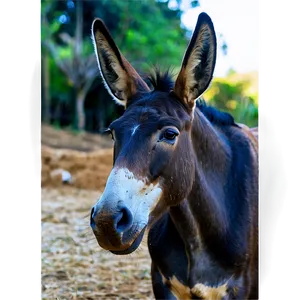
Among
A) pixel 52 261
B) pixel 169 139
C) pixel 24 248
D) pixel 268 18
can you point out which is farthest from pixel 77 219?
pixel 268 18

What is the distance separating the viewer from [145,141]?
2.41 m

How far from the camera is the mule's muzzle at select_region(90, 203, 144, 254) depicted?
2109mm

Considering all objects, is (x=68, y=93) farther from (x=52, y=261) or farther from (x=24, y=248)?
(x=24, y=248)

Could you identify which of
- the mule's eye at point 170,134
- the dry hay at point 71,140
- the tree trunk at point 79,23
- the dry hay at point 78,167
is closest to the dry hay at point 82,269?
the mule's eye at point 170,134

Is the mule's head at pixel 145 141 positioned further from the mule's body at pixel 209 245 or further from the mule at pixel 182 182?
the mule's body at pixel 209 245

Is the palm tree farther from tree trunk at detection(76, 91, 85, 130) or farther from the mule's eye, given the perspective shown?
the mule's eye

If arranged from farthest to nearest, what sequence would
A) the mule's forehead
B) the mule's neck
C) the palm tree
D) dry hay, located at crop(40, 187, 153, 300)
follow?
the palm tree
dry hay, located at crop(40, 187, 153, 300)
the mule's neck
the mule's forehead

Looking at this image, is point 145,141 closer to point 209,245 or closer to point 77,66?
point 209,245

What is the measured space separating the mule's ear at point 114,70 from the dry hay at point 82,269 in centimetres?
115

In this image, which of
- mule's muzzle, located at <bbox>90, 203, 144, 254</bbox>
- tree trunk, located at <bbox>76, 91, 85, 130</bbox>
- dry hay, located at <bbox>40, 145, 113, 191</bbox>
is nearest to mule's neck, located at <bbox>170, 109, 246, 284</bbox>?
mule's muzzle, located at <bbox>90, 203, 144, 254</bbox>

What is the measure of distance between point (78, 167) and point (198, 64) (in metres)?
9.60

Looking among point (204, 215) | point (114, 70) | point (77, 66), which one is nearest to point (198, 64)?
point (114, 70)

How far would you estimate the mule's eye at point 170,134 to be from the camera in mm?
2508

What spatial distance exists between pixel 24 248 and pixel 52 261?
4.28m
